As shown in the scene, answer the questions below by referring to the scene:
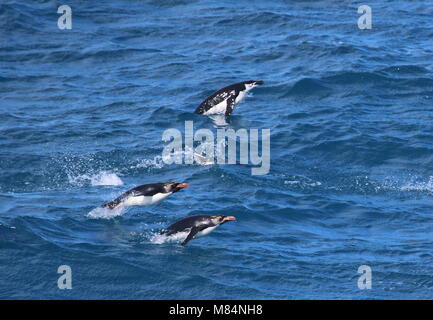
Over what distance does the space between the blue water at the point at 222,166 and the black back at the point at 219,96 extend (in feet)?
1.88

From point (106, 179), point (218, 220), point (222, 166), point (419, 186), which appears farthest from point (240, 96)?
point (218, 220)

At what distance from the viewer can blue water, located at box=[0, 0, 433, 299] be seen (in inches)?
750

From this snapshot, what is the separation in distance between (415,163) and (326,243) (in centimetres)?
541

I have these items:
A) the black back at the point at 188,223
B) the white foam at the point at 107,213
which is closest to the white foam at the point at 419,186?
the black back at the point at 188,223

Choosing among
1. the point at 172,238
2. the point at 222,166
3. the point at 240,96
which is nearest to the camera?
the point at 172,238

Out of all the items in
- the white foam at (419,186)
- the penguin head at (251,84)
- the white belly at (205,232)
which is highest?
the penguin head at (251,84)

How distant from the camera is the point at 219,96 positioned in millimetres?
28109

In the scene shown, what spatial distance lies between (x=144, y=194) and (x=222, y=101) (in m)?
7.52

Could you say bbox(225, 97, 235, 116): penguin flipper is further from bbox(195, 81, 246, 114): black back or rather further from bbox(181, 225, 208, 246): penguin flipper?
bbox(181, 225, 208, 246): penguin flipper

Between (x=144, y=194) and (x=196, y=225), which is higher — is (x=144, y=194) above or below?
above

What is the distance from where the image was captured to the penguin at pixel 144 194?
830 inches

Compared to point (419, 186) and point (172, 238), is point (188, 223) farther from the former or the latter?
point (419, 186)

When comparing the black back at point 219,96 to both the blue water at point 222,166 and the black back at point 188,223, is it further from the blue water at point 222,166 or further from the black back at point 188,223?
the black back at point 188,223
